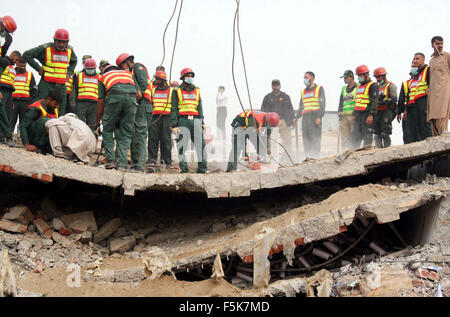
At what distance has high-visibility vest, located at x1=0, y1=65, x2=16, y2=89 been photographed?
26.5 ft

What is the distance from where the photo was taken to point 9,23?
23.9ft

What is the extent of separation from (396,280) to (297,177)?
172 cm

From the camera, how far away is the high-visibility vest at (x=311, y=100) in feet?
31.5

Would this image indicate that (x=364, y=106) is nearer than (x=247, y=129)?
No

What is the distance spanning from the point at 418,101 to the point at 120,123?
5200mm

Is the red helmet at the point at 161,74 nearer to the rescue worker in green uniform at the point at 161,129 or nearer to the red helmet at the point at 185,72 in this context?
the rescue worker in green uniform at the point at 161,129

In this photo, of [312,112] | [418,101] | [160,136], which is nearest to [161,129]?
[160,136]

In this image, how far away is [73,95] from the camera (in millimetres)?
8508

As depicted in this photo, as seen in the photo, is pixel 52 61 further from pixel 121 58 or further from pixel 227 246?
pixel 227 246

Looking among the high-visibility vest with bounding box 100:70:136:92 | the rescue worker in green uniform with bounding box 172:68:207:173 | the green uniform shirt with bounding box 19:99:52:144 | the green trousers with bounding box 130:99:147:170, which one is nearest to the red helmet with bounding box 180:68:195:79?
the rescue worker in green uniform with bounding box 172:68:207:173
